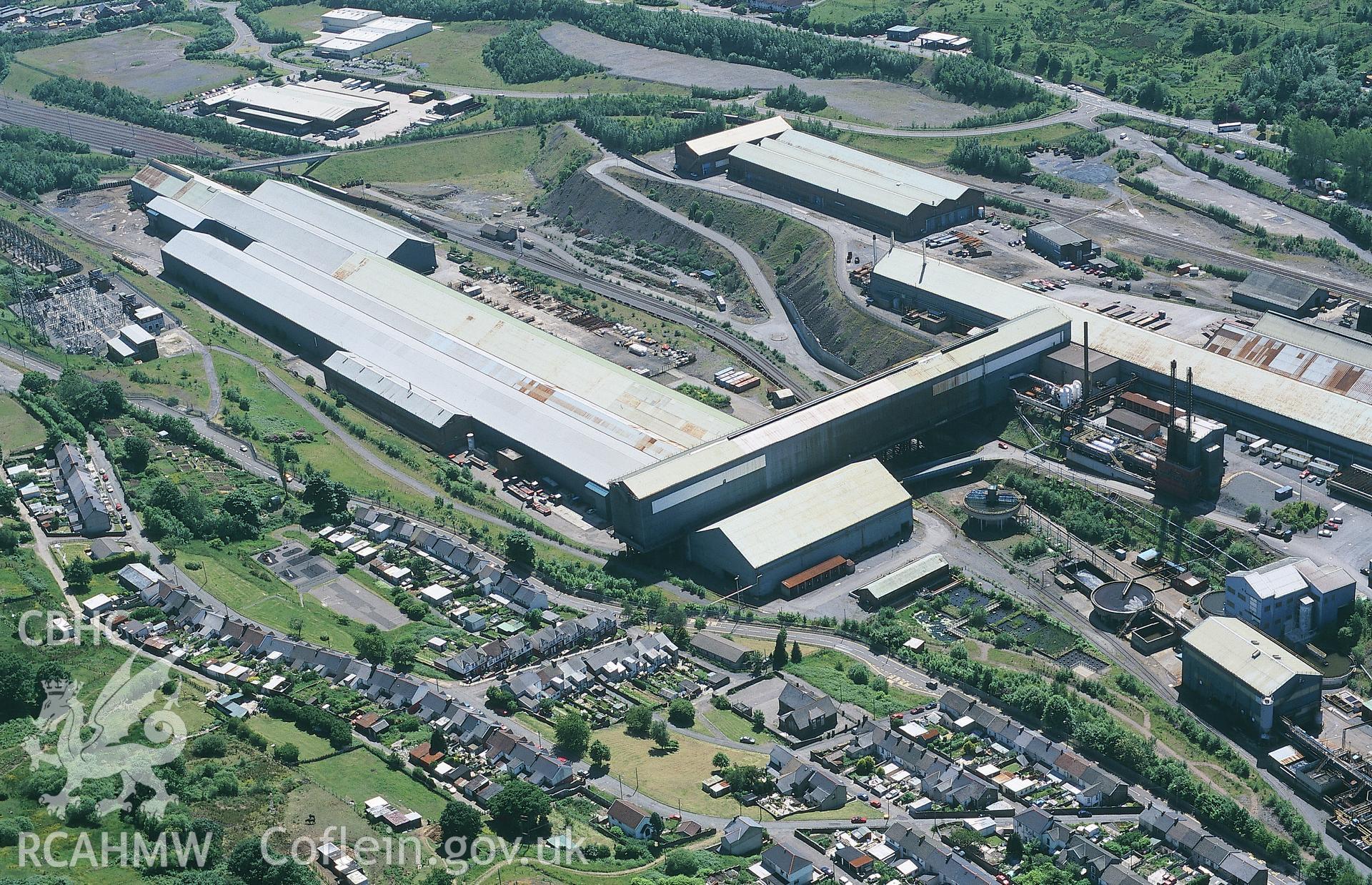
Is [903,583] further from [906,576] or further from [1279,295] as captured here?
[1279,295]

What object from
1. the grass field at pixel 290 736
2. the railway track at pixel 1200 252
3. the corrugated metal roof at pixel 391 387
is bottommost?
the corrugated metal roof at pixel 391 387

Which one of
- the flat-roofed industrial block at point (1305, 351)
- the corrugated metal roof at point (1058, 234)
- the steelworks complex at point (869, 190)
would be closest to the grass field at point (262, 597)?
the flat-roofed industrial block at point (1305, 351)

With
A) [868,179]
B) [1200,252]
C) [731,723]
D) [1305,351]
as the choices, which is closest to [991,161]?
[868,179]

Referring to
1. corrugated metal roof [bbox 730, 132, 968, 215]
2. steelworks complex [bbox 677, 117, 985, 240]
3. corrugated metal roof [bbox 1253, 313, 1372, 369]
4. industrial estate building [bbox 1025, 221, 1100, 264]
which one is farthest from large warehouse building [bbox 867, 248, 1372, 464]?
corrugated metal roof [bbox 730, 132, 968, 215]

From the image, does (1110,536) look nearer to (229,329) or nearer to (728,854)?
(728,854)

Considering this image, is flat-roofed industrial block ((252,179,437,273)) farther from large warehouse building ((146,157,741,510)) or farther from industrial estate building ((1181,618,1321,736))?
industrial estate building ((1181,618,1321,736))

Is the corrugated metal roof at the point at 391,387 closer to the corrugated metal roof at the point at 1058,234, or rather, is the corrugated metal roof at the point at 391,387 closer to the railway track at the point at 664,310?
the railway track at the point at 664,310

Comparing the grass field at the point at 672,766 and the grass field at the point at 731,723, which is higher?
the grass field at the point at 672,766
